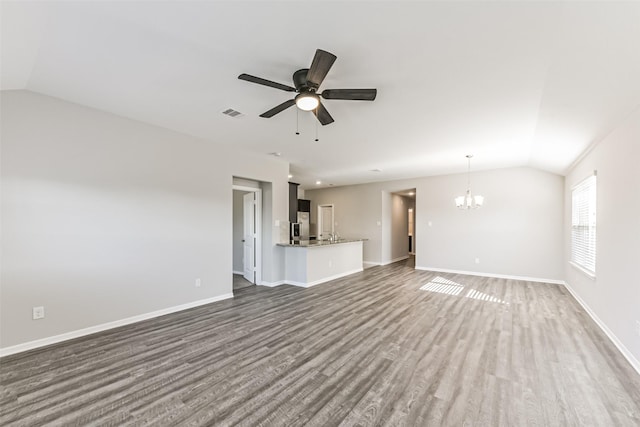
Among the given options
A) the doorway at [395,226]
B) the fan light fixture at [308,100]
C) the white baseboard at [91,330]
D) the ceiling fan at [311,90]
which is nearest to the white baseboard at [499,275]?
the doorway at [395,226]

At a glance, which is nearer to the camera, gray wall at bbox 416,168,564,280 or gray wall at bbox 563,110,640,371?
gray wall at bbox 563,110,640,371

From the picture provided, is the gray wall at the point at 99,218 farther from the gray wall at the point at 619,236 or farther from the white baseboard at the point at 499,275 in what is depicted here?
the white baseboard at the point at 499,275

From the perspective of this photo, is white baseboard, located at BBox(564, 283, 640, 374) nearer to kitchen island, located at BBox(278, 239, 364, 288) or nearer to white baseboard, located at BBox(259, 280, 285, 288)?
kitchen island, located at BBox(278, 239, 364, 288)

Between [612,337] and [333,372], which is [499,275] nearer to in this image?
[612,337]

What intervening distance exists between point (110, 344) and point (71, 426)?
4.47ft

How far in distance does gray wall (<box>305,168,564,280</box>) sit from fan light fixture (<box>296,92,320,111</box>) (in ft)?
19.4

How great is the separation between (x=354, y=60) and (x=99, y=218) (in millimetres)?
3452

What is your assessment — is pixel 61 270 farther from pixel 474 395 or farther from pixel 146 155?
pixel 474 395

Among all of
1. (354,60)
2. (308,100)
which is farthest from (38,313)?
(354,60)

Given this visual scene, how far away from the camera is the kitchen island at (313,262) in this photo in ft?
18.8

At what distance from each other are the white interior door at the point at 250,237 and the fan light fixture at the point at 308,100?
3.70 meters

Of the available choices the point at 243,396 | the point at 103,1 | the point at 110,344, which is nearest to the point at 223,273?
the point at 110,344

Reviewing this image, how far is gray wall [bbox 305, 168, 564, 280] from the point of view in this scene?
6004 millimetres

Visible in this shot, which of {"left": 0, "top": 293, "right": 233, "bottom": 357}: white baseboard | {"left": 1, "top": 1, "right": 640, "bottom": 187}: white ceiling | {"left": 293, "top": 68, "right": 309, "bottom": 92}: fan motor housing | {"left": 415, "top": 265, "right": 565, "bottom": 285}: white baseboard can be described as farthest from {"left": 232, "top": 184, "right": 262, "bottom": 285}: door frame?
{"left": 415, "top": 265, "right": 565, "bottom": 285}: white baseboard
